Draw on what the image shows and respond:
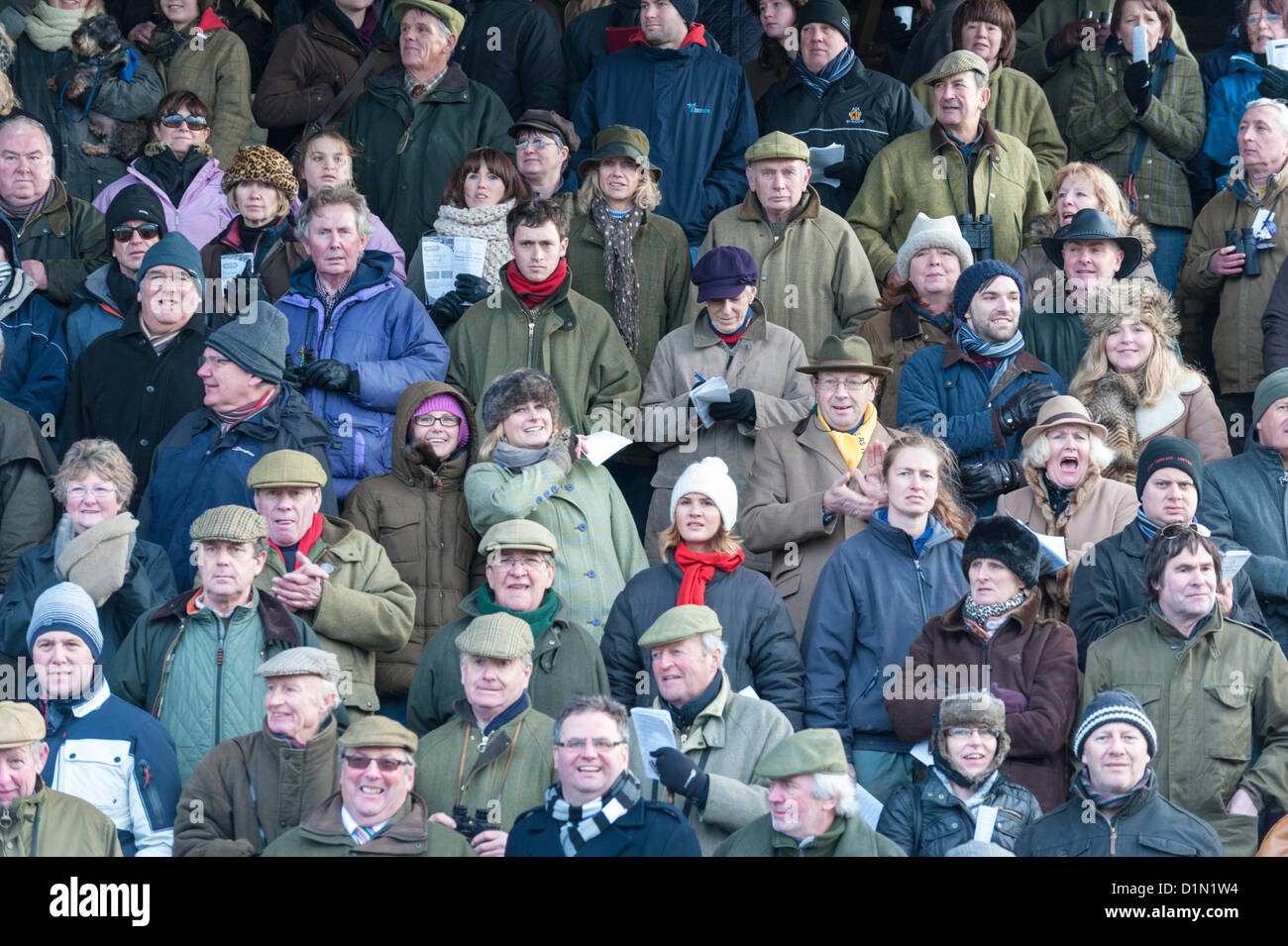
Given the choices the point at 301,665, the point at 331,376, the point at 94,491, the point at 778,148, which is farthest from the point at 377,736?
the point at 778,148

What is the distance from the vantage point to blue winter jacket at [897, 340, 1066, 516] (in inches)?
366

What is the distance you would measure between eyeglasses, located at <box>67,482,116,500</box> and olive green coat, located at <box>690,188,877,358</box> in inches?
128

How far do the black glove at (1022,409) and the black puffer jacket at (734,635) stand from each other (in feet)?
5.11

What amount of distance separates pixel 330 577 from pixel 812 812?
7.90 feet

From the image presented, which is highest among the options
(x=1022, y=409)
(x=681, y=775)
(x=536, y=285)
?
(x=536, y=285)

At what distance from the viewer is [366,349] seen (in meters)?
9.64

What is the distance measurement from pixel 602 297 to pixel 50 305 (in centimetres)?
278

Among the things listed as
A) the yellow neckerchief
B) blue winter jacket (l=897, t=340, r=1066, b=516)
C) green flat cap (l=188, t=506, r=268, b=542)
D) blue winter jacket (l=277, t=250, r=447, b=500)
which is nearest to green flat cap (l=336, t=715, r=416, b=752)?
green flat cap (l=188, t=506, r=268, b=542)

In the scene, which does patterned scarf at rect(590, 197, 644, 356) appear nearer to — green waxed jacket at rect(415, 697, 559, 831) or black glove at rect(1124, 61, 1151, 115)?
black glove at rect(1124, 61, 1151, 115)

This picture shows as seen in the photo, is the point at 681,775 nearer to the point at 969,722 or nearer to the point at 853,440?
the point at 969,722

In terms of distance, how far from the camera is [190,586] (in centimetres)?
868

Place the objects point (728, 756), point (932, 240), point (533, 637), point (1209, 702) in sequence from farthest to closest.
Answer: point (932, 240) < point (533, 637) < point (1209, 702) < point (728, 756)

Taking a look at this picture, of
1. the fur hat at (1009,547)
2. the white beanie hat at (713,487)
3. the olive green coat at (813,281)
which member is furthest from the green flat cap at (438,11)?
the fur hat at (1009,547)
